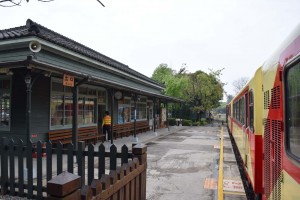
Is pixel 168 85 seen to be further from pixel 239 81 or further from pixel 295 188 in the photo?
pixel 239 81

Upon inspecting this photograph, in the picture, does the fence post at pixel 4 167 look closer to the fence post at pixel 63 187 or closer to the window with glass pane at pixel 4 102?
the fence post at pixel 63 187

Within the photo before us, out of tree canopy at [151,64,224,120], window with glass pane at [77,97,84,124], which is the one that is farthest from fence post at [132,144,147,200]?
tree canopy at [151,64,224,120]

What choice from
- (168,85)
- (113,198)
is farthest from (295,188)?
(168,85)

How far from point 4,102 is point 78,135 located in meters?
3.70

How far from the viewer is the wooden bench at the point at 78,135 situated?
1180 cm

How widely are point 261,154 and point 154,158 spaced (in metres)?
6.54

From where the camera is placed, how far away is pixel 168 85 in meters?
42.4

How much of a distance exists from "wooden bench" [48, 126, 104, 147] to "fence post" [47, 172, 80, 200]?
29.1 ft

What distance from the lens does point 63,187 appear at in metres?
2.18

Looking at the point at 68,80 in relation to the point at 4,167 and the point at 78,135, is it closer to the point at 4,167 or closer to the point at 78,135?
the point at 4,167

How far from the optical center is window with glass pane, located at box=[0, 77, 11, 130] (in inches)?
442

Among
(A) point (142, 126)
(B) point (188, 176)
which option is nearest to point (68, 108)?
(B) point (188, 176)

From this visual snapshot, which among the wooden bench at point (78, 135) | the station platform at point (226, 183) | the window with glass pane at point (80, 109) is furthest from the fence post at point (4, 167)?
the window with glass pane at point (80, 109)

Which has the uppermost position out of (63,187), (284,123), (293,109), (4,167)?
(293,109)
